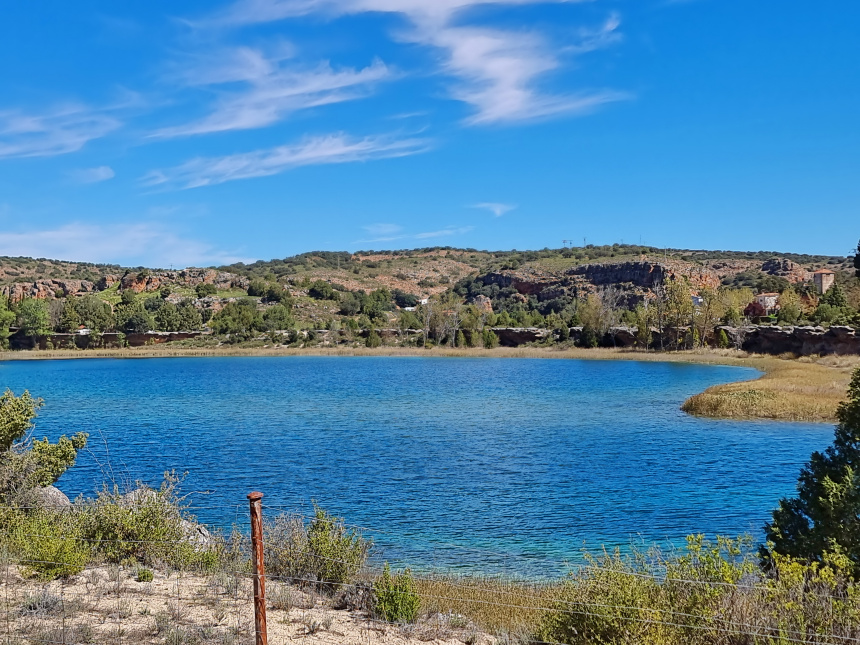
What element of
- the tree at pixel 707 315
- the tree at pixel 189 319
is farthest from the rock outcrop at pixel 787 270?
the tree at pixel 189 319

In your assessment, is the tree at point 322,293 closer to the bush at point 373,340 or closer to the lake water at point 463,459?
the bush at point 373,340

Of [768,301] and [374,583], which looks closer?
[374,583]

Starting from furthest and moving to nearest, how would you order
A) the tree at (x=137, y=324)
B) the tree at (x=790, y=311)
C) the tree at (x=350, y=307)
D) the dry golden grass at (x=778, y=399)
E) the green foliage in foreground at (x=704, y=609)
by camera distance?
1. the tree at (x=350, y=307)
2. the tree at (x=137, y=324)
3. the tree at (x=790, y=311)
4. the dry golden grass at (x=778, y=399)
5. the green foliage in foreground at (x=704, y=609)

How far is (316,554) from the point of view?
31.0ft

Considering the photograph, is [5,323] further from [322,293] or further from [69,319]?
[322,293]

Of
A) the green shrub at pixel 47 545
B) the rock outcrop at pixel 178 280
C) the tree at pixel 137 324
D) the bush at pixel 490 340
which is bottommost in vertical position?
the green shrub at pixel 47 545

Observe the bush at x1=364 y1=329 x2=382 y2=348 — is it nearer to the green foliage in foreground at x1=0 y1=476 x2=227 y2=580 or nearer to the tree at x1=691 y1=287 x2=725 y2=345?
the tree at x1=691 y1=287 x2=725 y2=345

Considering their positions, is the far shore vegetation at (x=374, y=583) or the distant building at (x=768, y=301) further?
the distant building at (x=768, y=301)

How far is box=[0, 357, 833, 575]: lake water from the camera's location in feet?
50.8

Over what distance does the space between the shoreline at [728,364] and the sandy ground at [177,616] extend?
1513 centimetres

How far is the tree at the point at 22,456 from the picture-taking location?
38.2 feet

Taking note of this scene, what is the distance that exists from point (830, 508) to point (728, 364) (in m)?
62.9

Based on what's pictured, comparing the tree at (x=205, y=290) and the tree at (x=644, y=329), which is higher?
the tree at (x=205, y=290)

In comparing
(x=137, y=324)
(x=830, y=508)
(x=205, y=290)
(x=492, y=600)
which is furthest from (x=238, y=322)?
(x=830, y=508)
